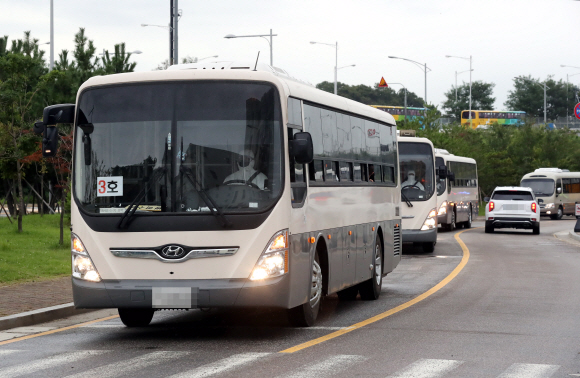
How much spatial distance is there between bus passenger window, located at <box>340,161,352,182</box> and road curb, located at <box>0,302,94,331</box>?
3.91m

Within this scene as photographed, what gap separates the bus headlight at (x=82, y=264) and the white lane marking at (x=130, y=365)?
1.17 meters

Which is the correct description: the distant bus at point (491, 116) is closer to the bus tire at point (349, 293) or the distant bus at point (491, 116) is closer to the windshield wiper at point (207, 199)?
the bus tire at point (349, 293)

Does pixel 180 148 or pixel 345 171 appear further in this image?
pixel 345 171

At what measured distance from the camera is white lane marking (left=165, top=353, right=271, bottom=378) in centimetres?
803

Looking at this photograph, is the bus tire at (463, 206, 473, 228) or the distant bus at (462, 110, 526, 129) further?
the distant bus at (462, 110, 526, 129)

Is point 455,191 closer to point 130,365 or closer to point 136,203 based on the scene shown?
point 136,203

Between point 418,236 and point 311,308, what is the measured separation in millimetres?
14527

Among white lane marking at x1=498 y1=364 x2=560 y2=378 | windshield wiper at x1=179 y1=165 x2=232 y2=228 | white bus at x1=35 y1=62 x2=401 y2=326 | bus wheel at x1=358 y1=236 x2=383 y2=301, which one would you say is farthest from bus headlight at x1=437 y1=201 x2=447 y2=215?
white lane marking at x1=498 y1=364 x2=560 y2=378

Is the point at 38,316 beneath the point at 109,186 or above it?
beneath

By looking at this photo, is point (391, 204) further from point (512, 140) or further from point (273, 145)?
point (512, 140)

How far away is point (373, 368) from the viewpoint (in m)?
8.38

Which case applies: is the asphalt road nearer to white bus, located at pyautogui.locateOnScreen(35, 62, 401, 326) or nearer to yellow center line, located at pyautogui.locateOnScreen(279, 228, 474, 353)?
yellow center line, located at pyautogui.locateOnScreen(279, 228, 474, 353)

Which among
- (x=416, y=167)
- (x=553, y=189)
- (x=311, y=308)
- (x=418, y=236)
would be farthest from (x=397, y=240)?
(x=553, y=189)

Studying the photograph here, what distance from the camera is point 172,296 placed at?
9.62 m
